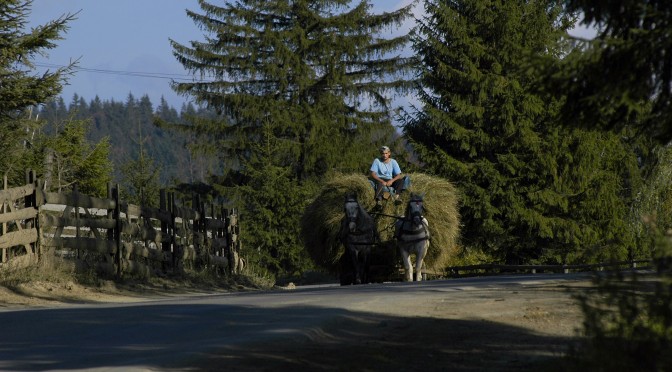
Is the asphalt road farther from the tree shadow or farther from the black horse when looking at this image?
the black horse

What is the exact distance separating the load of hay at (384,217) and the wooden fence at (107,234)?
3430 mm

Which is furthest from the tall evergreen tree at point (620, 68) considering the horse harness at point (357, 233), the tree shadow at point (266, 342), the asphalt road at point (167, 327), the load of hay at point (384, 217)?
the load of hay at point (384, 217)

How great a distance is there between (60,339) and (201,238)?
1805 centimetres

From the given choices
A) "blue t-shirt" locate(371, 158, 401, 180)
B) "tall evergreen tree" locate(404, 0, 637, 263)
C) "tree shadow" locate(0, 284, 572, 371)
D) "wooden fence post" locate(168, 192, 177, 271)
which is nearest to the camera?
"tree shadow" locate(0, 284, 572, 371)

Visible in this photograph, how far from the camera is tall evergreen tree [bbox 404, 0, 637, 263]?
129 feet

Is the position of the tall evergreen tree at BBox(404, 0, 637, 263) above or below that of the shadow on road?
above

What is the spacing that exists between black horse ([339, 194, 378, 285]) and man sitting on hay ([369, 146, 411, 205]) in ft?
2.66

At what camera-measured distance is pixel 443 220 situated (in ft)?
77.2

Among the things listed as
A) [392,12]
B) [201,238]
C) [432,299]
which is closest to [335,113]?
[392,12]

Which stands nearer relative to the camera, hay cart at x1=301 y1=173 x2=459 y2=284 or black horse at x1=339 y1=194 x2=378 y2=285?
black horse at x1=339 y1=194 x2=378 y2=285

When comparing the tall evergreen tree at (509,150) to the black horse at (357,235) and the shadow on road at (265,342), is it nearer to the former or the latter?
the black horse at (357,235)

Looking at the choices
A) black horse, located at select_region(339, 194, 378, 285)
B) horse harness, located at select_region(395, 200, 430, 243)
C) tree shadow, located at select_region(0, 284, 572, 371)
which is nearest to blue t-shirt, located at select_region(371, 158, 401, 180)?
black horse, located at select_region(339, 194, 378, 285)

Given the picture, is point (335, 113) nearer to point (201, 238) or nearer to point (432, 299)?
point (201, 238)

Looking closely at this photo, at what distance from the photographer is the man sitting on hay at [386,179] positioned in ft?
76.8
